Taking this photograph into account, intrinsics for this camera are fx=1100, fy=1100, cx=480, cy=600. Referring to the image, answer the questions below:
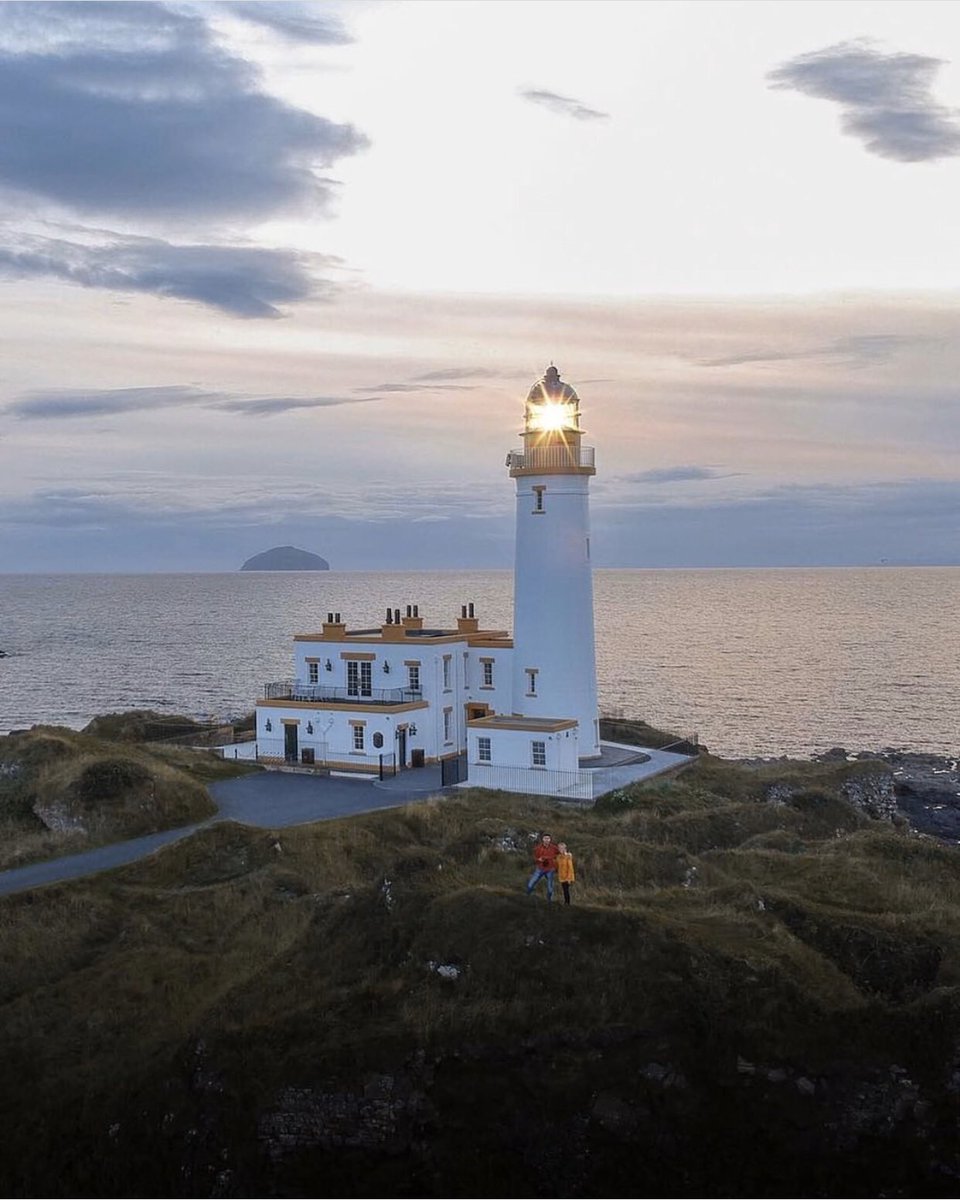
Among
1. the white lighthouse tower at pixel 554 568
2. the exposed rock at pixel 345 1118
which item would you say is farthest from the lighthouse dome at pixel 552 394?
the exposed rock at pixel 345 1118

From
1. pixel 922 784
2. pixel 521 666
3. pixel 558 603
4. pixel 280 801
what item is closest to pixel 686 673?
pixel 922 784

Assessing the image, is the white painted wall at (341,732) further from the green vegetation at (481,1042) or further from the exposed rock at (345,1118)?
the exposed rock at (345,1118)

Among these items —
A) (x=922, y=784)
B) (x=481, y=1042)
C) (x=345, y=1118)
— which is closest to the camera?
(x=345, y=1118)

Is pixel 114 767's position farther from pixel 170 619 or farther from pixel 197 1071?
pixel 170 619

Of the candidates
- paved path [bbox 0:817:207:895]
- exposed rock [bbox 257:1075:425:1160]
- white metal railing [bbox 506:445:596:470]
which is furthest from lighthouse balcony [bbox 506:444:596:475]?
exposed rock [bbox 257:1075:425:1160]

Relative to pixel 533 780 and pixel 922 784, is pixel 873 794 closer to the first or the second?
pixel 922 784

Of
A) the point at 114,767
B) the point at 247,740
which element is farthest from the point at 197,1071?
the point at 247,740

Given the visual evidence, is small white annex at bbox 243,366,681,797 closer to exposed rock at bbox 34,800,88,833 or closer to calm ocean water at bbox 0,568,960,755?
exposed rock at bbox 34,800,88,833
